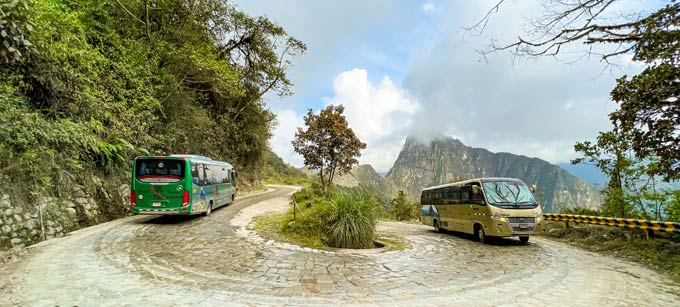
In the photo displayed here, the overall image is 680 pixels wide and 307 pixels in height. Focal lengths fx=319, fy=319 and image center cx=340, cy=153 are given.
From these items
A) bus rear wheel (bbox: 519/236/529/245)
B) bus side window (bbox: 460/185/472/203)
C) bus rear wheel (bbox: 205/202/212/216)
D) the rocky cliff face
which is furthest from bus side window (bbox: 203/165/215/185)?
the rocky cliff face

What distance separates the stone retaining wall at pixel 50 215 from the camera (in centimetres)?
773

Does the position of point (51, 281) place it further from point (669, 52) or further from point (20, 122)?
point (669, 52)

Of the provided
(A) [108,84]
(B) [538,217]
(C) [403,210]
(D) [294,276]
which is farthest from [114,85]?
(C) [403,210]

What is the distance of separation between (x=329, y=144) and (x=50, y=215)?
13.9 metres

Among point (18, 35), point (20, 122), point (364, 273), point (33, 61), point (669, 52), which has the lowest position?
point (364, 273)

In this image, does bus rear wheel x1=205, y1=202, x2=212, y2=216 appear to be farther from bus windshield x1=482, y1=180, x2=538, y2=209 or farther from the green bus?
bus windshield x1=482, y1=180, x2=538, y2=209

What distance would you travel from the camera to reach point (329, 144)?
20406mm

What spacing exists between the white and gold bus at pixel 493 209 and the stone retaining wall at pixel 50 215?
1223 centimetres

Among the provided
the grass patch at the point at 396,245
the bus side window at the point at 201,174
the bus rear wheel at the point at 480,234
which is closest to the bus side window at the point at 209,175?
the bus side window at the point at 201,174

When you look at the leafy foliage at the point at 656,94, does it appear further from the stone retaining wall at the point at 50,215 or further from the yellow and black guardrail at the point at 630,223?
the stone retaining wall at the point at 50,215

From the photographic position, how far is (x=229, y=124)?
72.7 ft

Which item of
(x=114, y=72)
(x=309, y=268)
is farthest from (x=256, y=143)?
(x=309, y=268)

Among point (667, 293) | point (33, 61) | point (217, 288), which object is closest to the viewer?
point (217, 288)

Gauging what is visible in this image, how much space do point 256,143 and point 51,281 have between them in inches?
817
